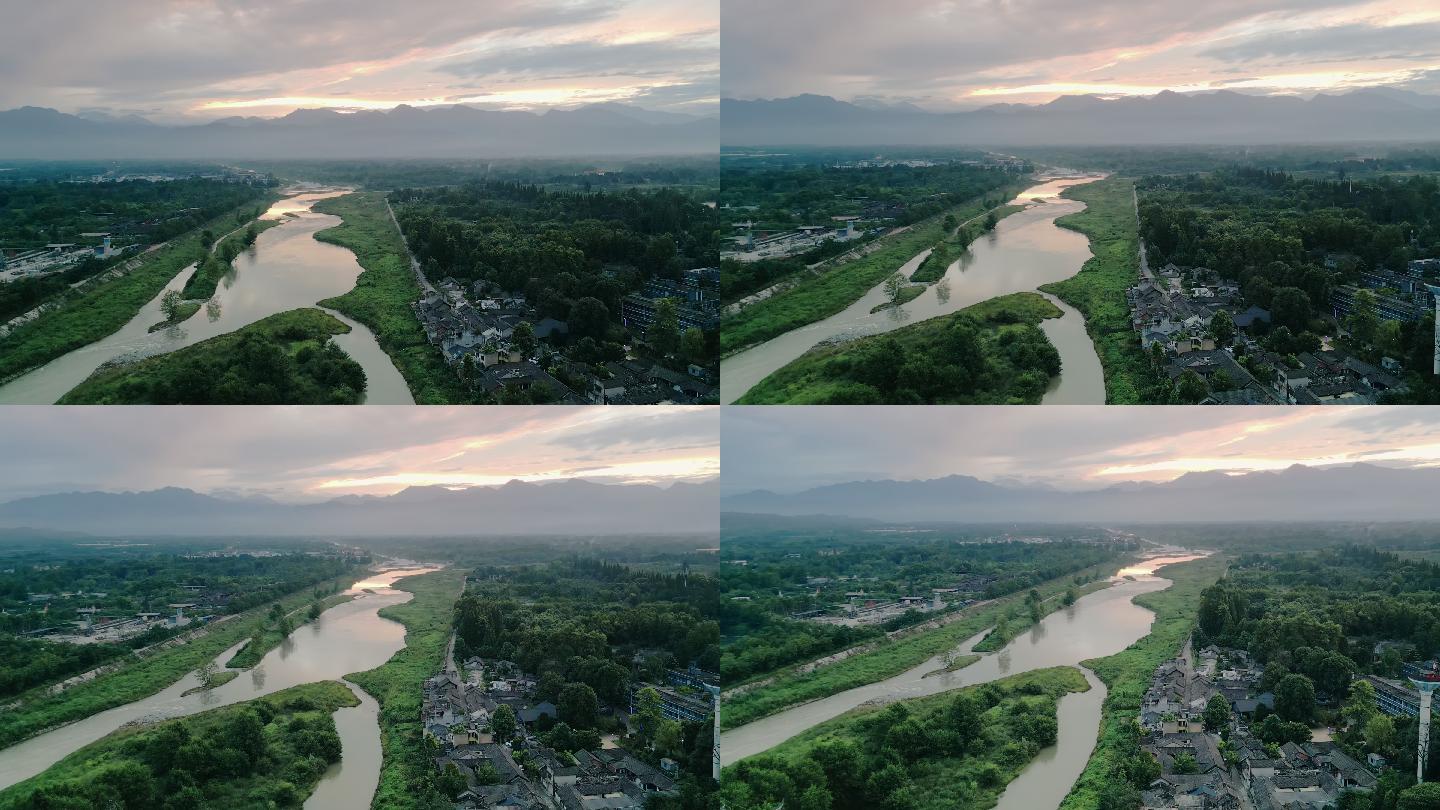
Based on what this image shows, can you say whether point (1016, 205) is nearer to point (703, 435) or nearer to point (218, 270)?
point (703, 435)

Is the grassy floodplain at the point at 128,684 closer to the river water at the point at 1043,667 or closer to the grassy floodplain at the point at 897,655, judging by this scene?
the grassy floodplain at the point at 897,655

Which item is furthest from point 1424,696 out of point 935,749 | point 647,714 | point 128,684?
point 128,684

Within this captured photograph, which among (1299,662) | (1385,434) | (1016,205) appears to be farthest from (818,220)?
(1299,662)

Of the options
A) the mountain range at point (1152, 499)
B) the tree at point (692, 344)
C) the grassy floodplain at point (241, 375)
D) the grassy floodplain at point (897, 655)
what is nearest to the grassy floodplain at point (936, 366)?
the tree at point (692, 344)

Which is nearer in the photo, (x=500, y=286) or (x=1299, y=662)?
(x=500, y=286)

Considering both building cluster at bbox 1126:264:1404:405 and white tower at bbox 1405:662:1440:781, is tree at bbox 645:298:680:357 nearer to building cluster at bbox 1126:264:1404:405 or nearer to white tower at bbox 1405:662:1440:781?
building cluster at bbox 1126:264:1404:405

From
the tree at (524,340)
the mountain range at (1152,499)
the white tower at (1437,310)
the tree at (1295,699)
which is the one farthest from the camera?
the mountain range at (1152,499)
